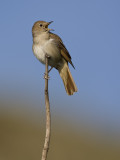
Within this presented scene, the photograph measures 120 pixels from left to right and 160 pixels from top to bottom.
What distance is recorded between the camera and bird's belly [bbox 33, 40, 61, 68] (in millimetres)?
6809

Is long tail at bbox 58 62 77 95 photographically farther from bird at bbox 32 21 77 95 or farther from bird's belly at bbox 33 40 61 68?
bird's belly at bbox 33 40 61 68

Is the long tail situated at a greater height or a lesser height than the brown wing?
lesser

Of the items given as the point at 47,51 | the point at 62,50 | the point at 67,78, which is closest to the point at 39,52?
the point at 47,51

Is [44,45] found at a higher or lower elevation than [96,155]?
higher

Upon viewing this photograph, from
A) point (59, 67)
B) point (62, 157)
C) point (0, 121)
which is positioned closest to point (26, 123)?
point (0, 121)

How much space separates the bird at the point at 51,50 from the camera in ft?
22.4

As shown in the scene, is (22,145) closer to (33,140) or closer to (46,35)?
(33,140)

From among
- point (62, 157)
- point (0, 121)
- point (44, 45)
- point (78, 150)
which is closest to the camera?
point (44, 45)

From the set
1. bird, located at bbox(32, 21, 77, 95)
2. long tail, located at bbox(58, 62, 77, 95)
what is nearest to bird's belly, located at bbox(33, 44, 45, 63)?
bird, located at bbox(32, 21, 77, 95)

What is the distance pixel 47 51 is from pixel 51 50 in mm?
67

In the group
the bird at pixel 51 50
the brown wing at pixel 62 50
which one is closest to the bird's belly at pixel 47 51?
the bird at pixel 51 50

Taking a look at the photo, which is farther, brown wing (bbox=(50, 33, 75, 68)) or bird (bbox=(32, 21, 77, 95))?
brown wing (bbox=(50, 33, 75, 68))

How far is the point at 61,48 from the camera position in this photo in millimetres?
7129

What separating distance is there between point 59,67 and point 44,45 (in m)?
0.56
